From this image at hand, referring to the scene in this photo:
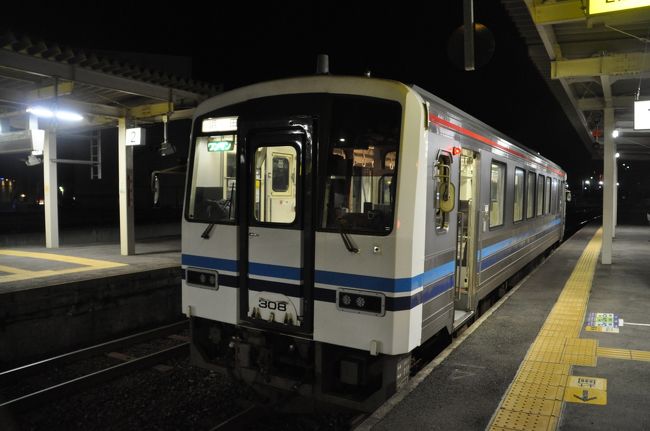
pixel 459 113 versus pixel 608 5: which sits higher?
pixel 608 5

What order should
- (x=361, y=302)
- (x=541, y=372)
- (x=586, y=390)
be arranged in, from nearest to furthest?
(x=361, y=302)
(x=586, y=390)
(x=541, y=372)

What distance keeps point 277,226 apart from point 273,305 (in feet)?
A: 2.26

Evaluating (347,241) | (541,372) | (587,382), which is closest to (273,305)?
(347,241)

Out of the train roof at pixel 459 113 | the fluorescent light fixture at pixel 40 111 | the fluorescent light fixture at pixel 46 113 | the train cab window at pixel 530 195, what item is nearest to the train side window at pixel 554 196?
the train cab window at pixel 530 195

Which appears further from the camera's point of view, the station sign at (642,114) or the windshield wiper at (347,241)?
the station sign at (642,114)

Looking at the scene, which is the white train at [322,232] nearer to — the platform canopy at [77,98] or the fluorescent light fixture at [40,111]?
the platform canopy at [77,98]

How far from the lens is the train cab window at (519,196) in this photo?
8578mm

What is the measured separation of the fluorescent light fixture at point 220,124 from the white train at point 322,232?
2cm

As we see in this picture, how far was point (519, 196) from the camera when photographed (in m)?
8.88

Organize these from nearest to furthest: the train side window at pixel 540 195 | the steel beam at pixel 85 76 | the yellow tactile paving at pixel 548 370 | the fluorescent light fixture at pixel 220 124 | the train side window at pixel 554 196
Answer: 1. the yellow tactile paving at pixel 548 370
2. the fluorescent light fixture at pixel 220 124
3. the steel beam at pixel 85 76
4. the train side window at pixel 540 195
5. the train side window at pixel 554 196

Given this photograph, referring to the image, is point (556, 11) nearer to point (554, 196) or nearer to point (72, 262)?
point (554, 196)

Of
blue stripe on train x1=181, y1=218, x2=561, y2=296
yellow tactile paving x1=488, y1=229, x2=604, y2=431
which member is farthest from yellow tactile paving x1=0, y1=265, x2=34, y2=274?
yellow tactile paving x1=488, y1=229, x2=604, y2=431

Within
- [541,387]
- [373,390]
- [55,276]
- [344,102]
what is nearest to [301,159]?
[344,102]

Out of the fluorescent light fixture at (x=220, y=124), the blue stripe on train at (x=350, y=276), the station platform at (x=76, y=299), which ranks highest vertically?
the fluorescent light fixture at (x=220, y=124)
